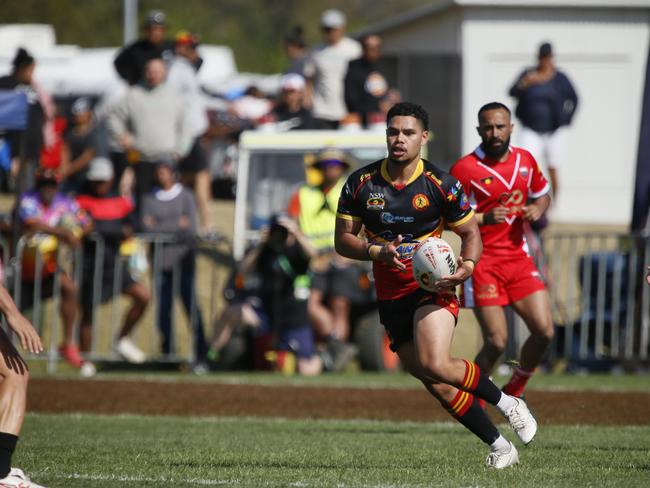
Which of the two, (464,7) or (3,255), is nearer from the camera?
(3,255)

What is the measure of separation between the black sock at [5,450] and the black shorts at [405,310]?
2541 mm

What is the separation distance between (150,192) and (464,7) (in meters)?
6.35

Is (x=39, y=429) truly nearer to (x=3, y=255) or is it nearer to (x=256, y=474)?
(x=256, y=474)

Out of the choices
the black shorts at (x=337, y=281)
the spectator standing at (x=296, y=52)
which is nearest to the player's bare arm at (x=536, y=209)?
the black shorts at (x=337, y=281)

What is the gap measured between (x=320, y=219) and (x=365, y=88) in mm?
3409

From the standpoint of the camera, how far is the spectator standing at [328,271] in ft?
52.4

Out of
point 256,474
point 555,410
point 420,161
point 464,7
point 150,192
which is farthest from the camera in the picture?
point 464,7

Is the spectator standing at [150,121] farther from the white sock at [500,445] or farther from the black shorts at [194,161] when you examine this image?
the white sock at [500,445]

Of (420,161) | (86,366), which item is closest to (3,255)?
(86,366)

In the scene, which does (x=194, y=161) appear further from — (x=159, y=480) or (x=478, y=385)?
(x=159, y=480)

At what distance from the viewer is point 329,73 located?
19.6 m

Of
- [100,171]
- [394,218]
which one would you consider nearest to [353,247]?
[394,218]

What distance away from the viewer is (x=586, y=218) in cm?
2114

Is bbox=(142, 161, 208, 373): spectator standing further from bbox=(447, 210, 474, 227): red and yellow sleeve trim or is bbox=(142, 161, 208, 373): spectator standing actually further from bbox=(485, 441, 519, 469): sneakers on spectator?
bbox=(485, 441, 519, 469): sneakers on spectator
